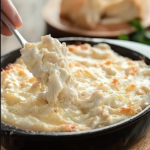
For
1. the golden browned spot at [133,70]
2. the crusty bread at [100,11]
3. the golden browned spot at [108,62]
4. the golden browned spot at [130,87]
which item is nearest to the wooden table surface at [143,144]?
the golden browned spot at [130,87]

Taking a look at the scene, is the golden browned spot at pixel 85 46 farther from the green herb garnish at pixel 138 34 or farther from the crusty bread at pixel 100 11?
the crusty bread at pixel 100 11

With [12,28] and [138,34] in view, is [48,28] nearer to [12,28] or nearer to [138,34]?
[138,34]

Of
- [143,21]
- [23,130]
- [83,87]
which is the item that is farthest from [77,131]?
[143,21]

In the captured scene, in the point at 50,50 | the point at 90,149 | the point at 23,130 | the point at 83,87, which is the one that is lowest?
the point at 90,149

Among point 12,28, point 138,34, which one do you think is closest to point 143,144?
point 12,28

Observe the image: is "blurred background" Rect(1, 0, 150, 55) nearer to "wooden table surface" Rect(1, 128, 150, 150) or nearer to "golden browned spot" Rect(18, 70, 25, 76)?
"golden browned spot" Rect(18, 70, 25, 76)

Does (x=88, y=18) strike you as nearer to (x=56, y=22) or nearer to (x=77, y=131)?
(x=56, y=22)

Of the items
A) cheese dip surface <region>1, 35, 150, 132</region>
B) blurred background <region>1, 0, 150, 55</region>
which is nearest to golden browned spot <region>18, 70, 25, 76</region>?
cheese dip surface <region>1, 35, 150, 132</region>
